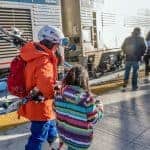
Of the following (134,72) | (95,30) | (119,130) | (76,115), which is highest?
(95,30)

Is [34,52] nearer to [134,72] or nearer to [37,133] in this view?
[37,133]

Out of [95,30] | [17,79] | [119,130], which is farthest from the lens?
[95,30]

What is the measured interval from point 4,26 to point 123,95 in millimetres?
2676

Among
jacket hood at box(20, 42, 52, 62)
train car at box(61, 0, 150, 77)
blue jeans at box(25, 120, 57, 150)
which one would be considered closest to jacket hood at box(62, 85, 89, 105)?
jacket hood at box(20, 42, 52, 62)

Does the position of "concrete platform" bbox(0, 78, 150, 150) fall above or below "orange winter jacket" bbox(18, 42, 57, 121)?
below

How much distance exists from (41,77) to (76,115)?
0.45 meters

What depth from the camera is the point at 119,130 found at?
5469 millimetres

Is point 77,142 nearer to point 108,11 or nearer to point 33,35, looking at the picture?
point 33,35

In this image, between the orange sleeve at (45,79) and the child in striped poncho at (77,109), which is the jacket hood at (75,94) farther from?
the orange sleeve at (45,79)

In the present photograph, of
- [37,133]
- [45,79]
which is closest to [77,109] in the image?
[45,79]

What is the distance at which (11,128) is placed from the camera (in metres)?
5.61

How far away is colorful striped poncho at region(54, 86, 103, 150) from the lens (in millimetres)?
3391

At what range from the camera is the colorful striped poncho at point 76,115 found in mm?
3391

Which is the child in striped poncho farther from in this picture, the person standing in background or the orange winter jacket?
the person standing in background
